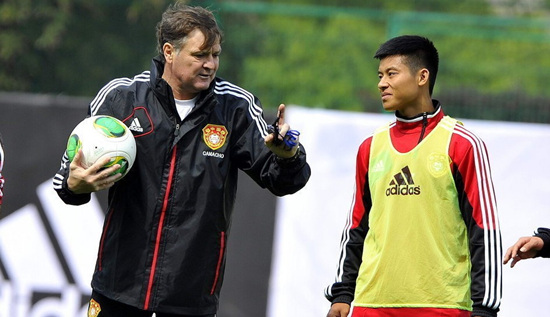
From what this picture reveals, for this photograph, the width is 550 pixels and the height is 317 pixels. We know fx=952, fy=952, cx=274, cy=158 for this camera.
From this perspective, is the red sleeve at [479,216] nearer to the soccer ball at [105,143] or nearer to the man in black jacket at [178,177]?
the man in black jacket at [178,177]

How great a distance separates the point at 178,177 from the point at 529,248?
1745 mm

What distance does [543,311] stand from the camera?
7035mm

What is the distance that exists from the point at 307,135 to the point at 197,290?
126 inches

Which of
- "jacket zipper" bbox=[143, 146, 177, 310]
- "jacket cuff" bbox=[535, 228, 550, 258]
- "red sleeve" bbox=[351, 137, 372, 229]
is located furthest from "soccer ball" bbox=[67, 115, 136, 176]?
"jacket cuff" bbox=[535, 228, 550, 258]

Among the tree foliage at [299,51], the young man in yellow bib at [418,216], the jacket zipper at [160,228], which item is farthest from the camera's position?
the tree foliage at [299,51]

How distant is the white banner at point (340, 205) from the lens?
706 cm

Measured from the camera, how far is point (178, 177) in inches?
188

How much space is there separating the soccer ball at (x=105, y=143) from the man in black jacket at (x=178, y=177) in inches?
2.2

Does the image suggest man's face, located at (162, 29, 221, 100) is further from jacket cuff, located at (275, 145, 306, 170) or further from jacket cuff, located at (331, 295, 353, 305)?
jacket cuff, located at (331, 295, 353, 305)

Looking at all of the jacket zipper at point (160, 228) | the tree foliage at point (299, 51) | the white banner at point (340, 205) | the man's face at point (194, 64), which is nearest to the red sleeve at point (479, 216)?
the man's face at point (194, 64)

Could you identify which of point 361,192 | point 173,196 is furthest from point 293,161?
point 173,196

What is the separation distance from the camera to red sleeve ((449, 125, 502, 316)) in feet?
14.7

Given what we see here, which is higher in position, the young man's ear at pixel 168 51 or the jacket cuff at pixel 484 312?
the young man's ear at pixel 168 51

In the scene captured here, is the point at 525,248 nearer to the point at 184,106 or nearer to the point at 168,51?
the point at 184,106
